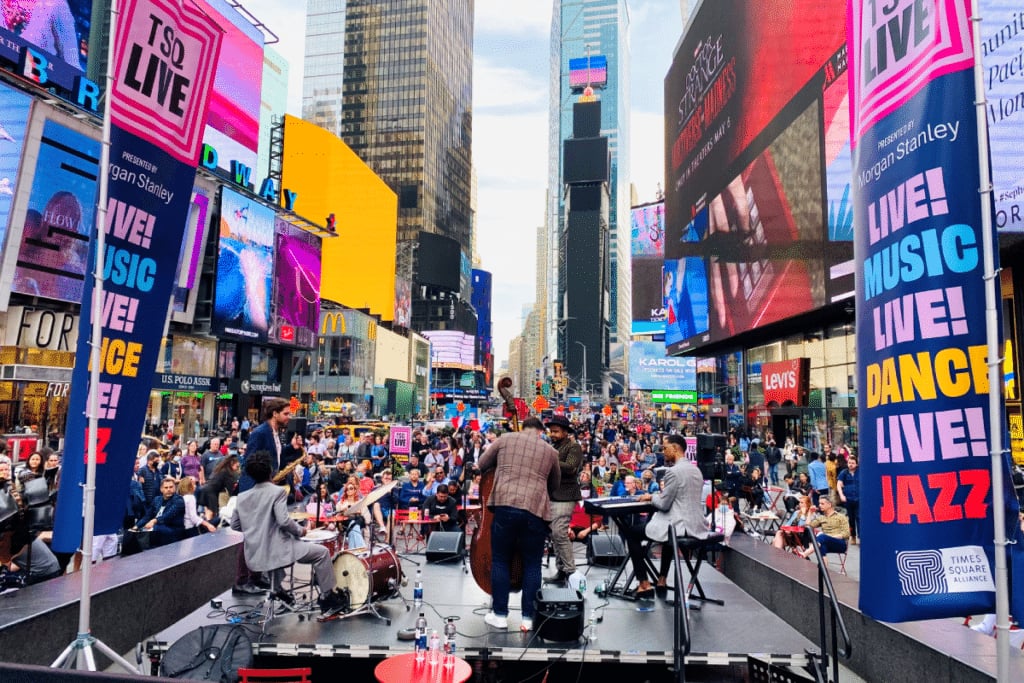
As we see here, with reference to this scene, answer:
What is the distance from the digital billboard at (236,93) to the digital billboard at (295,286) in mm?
5560

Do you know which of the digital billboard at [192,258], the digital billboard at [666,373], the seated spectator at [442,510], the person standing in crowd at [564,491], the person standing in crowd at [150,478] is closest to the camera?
the person standing in crowd at [564,491]

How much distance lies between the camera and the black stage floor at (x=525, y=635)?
5.77 metres

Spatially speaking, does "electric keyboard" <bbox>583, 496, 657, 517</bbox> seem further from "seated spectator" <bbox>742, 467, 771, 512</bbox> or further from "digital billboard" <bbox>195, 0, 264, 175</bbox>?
"digital billboard" <bbox>195, 0, 264, 175</bbox>

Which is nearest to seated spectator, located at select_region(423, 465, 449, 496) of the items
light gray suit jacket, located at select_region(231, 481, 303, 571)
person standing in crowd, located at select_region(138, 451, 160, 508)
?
person standing in crowd, located at select_region(138, 451, 160, 508)

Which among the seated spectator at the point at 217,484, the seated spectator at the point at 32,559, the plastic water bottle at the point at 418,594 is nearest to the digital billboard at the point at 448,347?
the seated spectator at the point at 217,484

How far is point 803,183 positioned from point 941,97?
22542 millimetres

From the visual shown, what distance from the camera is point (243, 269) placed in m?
46.2

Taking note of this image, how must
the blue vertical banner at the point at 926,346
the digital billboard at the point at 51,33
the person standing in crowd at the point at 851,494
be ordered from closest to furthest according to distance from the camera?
the blue vertical banner at the point at 926,346 → the person standing in crowd at the point at 851,494 → the digital billboard at the point at 51,33

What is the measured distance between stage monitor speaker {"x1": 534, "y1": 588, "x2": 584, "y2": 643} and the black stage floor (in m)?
0.07

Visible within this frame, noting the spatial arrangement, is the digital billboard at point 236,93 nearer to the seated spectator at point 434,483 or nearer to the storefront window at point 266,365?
the storefront window at point 266,365

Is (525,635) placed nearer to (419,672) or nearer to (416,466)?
(419,672)

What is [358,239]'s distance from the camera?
78.6 m

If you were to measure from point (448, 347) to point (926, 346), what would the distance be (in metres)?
121

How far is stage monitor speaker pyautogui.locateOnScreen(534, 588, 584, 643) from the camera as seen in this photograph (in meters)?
5.91
